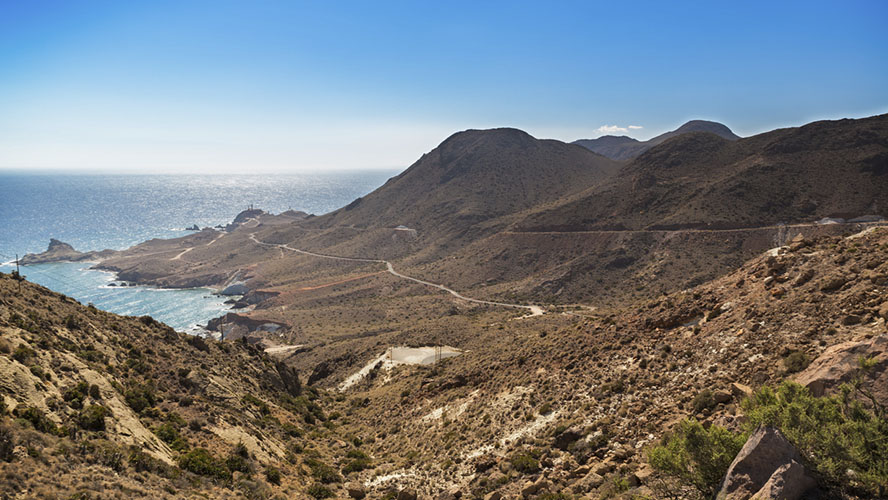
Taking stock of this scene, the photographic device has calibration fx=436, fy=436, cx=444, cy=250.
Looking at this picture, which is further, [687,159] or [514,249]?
[687,159]

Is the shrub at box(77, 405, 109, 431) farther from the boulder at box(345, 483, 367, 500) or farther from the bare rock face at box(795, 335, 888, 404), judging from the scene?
the bare rock face at box(795, 335, 888, 404)

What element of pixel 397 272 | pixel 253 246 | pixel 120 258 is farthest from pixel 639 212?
pixel 120 258

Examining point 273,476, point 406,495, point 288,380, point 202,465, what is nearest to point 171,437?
point 202,465

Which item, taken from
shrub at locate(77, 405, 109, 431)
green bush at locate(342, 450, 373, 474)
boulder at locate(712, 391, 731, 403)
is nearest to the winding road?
green bush at locate(342, 450, 373, 474)

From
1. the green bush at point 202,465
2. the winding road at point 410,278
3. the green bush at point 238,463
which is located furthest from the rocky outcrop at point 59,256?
the green bush at point 202,465

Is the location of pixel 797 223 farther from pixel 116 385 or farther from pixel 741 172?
pixel 116 385
